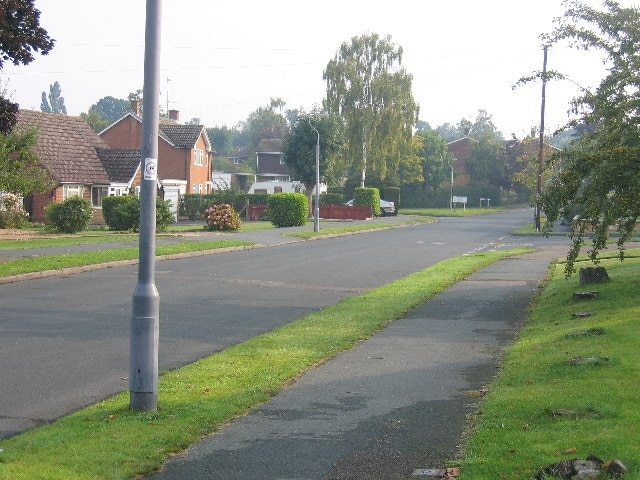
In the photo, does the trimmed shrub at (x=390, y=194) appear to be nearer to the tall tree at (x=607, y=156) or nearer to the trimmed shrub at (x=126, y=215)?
the trimmed shrub at (x=126, y=215)

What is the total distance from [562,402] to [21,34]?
1931 cm

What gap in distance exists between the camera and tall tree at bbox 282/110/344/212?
2822 inches

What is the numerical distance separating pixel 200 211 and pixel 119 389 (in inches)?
2274

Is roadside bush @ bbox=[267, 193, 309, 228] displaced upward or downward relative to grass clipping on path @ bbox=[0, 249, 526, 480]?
upward

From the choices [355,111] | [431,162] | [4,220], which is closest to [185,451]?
[4,220]

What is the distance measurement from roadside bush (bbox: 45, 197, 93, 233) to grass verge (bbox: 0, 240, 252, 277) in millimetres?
10012

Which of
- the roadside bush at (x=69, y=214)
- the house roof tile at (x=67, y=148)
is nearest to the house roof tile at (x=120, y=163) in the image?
the house roof tile at (x=67, y=148)

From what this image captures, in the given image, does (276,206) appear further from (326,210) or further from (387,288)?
(387,288)

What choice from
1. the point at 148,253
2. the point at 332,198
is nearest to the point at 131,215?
the point at 148,253

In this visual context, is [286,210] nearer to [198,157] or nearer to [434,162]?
[198,157]

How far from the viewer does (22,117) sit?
185 ft

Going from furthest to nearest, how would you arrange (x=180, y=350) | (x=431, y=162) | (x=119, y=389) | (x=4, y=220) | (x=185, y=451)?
(x=431, y=162)
(x=4, y=220)
(x=180, y=350)
(x=119, y=389)
(x=185, y=451)

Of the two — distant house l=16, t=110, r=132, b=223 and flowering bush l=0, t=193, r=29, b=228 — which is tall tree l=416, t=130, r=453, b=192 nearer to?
distant house l=16, t=110, r=132, b=223

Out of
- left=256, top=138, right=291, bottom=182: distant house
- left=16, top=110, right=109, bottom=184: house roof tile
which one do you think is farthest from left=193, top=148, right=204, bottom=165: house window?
left=256, top=138, right=291, bottom=182: distant house
